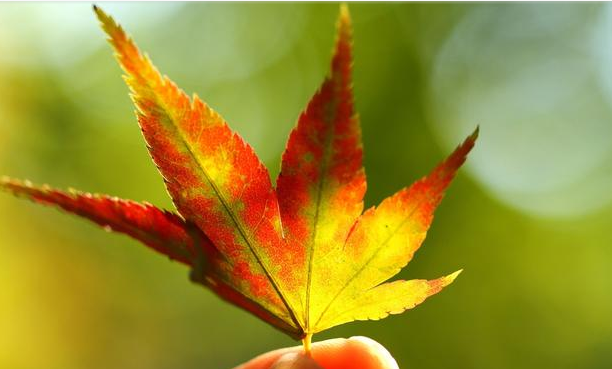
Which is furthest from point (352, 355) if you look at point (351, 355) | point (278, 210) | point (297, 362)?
point (278, 210)

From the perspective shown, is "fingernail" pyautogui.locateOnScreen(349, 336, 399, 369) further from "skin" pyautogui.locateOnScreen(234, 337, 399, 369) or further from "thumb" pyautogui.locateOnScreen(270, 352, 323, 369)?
"thumb" pyautogui.locateOnScreen(270, 352, 323, 369)

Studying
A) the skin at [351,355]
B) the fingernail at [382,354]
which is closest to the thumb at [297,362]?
the skin at [351,355]

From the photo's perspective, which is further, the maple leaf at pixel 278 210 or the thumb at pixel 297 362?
the thumb at pixel 297 362

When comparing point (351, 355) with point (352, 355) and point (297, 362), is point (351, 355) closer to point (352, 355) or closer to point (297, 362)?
point (352, 355)

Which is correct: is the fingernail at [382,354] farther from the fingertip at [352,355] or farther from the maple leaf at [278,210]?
the maple leaf at [278,210]

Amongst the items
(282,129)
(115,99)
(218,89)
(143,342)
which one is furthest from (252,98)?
(143,342)
